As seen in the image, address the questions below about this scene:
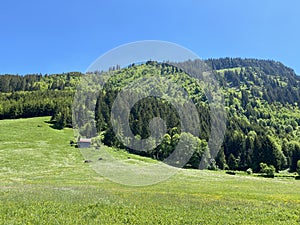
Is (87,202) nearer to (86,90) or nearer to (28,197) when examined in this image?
(28,197)

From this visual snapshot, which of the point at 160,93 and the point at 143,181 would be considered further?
the point at 143,181

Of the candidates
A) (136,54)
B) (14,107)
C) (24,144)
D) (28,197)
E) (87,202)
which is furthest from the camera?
(14,107)

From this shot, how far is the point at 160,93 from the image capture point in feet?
79.0

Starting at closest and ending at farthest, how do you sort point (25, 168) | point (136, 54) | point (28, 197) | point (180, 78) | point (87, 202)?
point (136, 54) → point (87, 202) → point (28, 197) → point (180, 78) → point (25, 168)

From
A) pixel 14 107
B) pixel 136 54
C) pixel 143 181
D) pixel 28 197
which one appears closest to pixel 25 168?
pixel 143 181

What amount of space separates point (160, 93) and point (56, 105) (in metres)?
145

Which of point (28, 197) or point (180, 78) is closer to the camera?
point (28, 197)

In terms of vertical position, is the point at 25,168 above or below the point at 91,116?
below

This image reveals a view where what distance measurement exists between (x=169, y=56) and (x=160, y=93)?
6684 millimetres

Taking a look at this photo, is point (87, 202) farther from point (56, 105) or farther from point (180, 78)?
point (56, 105)

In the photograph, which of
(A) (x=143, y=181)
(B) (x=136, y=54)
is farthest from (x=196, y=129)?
(A) (x=143, y=181)

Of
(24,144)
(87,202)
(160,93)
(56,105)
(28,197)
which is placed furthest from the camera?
(56,105)

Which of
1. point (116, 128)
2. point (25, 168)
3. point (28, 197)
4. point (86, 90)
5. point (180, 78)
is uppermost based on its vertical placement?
point (180, 78)

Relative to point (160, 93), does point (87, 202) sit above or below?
below
